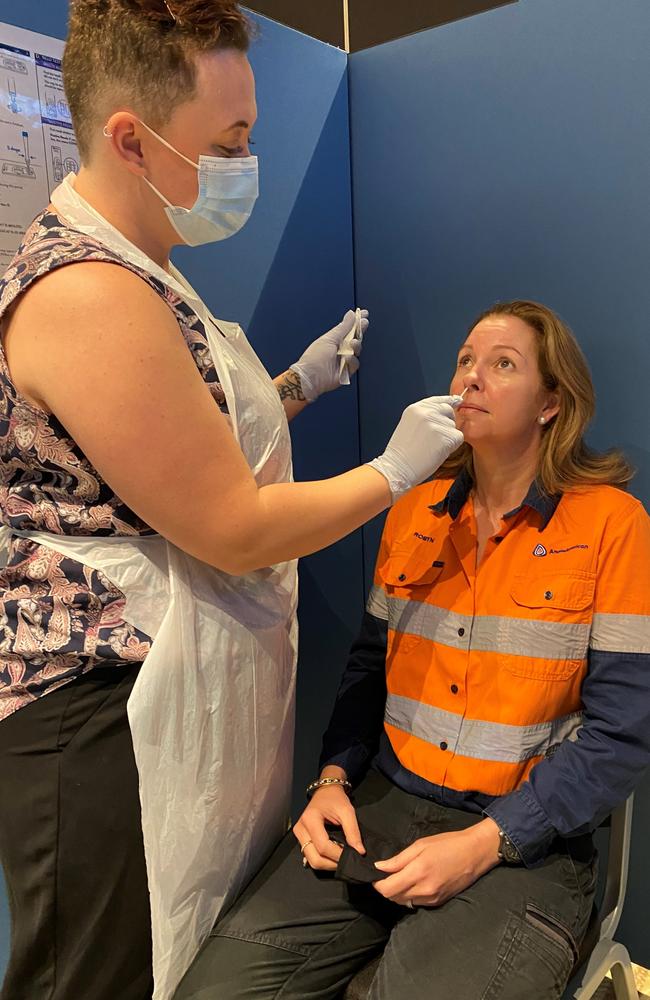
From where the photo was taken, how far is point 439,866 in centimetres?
119

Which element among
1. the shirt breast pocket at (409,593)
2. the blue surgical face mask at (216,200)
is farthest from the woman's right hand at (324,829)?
the blue surgical face mask at (216,200)

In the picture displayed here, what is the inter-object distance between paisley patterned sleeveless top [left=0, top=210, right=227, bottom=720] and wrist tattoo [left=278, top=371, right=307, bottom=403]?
59 centimetres

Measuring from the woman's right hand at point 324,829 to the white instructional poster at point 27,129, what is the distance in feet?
3.41

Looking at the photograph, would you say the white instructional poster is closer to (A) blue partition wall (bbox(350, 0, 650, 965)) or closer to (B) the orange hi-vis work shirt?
(A) blue partition wall (bbox(350, 0, 650, 965))

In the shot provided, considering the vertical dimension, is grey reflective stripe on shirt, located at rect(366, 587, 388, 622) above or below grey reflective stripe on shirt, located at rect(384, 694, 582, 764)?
above

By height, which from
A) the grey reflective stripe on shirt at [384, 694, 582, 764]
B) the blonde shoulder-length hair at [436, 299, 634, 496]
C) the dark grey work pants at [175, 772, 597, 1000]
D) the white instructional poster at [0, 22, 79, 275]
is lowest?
the dark grey work pants at [175, 772, 597, 1000]

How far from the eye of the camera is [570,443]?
144 centimetres

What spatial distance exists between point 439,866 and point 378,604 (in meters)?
0.53

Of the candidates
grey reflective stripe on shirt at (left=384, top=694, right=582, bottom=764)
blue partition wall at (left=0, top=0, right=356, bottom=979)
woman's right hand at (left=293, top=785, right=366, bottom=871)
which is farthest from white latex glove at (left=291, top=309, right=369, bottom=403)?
woman's right hand at (left=293, top=785, right=366, bottom=871)

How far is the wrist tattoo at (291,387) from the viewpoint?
165cm

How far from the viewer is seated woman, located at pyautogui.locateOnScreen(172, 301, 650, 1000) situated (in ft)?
3.87

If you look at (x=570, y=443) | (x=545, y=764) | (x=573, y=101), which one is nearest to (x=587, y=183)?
(x=573, y=101)

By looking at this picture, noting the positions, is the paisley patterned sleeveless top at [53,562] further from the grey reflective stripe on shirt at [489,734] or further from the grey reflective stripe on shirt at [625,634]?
the grey reflective stripe on shirt at [625,634]

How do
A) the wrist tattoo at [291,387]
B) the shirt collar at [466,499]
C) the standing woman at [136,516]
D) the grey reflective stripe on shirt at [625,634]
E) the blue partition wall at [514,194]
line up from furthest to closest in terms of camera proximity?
the wrist tattoo at [291,387] → the blue partition wall at [514,194] → the shirt collar at [466,499] → the grey reflective stripe on shirt at [625,634] → the standing woman at [136,516]
